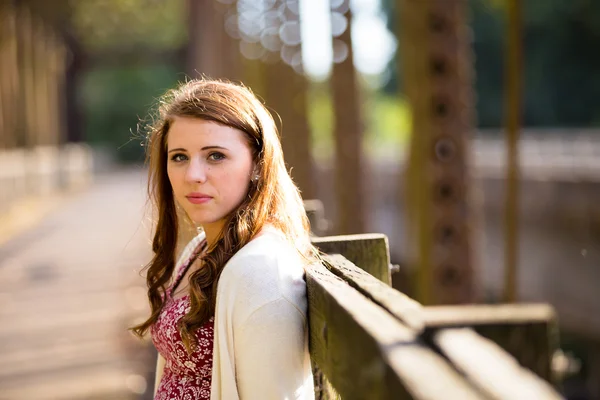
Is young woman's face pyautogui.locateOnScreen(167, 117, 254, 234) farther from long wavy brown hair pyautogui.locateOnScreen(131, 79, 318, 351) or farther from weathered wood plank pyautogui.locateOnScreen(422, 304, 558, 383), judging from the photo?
weathered wood plank pyautogui.locateOnScreen(422, 304, 558, 383)

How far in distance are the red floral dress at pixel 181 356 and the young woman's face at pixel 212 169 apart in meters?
0.27

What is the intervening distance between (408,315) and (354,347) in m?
0.13

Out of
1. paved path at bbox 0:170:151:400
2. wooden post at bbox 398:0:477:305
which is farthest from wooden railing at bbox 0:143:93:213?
wooden post at bbox 398:0:477:305

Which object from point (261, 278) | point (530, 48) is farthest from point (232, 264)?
point (530, 48)

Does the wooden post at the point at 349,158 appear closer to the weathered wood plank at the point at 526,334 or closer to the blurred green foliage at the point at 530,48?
the weathered wood plank at the point at 526,334

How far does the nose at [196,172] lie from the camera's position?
2.29 m

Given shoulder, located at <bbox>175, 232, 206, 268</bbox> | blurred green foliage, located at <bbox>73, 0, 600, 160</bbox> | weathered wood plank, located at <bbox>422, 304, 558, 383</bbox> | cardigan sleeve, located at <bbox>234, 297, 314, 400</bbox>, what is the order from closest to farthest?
weathered wood plank, located at <bbox>422, 304, 558, 383</bbox>, cardigan sleeve, located at <bbox>234, 297, 314, 400</bbox>, shoulder, located at <bbox>175, 232, 206, 268</bbox>, blurred green foliage, located at <bbox>73, 0, 600, 160</bbox>

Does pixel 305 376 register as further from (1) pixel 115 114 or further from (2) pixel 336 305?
(1) pixel 115 114

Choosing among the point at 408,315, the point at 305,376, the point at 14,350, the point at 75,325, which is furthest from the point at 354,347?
the point at 75,325

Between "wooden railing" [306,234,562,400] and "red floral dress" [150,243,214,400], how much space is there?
577mm

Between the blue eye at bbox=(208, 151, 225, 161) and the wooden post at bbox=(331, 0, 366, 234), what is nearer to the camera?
the blue eye at bbox=(208, 151, 225, 161)

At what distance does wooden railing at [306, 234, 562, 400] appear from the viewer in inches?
42.2

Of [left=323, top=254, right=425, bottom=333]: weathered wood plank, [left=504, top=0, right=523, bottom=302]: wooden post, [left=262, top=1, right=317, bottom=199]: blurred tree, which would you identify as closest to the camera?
[left=323, top=254, right=425, bottom=333]: weathered wood plank

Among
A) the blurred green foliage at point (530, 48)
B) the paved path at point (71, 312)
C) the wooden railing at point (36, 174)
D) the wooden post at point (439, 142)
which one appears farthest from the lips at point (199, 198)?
the blurred green foliage at point (530, 48)
